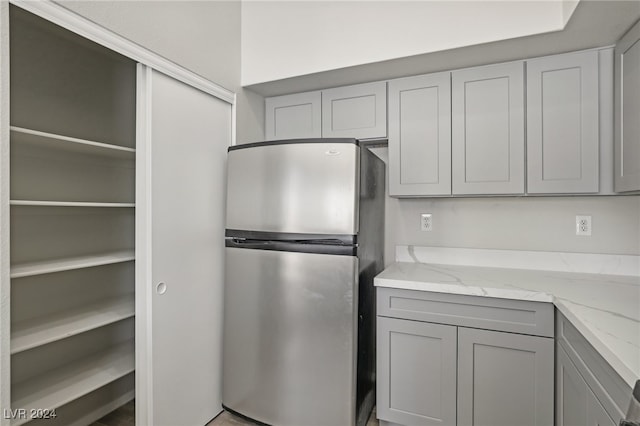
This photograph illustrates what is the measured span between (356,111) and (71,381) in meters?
2.26

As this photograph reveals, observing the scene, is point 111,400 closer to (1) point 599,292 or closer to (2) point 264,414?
(2) point 264,414

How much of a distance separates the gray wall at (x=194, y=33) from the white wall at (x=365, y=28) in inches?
5.3

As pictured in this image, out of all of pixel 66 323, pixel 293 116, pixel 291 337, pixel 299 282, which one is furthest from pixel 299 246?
pixel 66 323

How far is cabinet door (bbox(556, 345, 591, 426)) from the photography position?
122cm

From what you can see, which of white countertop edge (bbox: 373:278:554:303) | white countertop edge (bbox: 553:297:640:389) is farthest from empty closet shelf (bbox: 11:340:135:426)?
white countertop edge (bbox: 553:297:640:389)

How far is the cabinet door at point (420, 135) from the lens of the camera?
2058 millimetres

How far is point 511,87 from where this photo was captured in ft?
6.27

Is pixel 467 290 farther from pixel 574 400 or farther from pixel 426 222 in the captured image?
pixel 426 222

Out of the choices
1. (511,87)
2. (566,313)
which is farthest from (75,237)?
(511,87)

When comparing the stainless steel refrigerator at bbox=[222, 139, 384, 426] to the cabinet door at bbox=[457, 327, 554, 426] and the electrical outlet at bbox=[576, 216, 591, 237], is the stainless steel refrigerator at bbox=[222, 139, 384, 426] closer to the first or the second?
the cabinet door at bbox=[457, 327, 554, 426]

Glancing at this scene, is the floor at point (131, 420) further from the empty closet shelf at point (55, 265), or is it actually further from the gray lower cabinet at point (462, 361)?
the empty closet shelf at point (55, 265)

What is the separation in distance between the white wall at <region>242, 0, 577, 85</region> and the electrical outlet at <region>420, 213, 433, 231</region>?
1.06m

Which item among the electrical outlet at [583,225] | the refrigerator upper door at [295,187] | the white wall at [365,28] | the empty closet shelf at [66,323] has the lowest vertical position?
the empty closet shelf at [66,323]

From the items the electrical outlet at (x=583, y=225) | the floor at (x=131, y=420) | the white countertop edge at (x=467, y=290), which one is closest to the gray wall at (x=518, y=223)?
the electrical outlet at (x=583, y=225)
